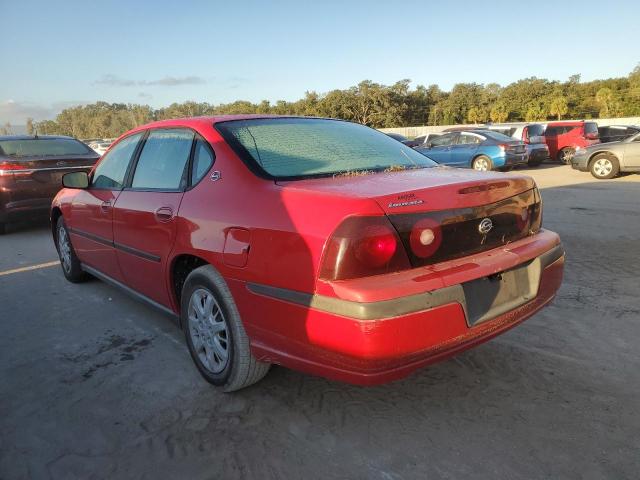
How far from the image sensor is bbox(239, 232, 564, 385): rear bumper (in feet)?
6.49

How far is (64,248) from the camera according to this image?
200 inches

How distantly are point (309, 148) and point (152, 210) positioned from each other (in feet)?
3.61

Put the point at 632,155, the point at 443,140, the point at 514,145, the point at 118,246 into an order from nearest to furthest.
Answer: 1. the point at 118,246
2. the point at 632,155
3. the point at 514,145
4. the point at 443,140

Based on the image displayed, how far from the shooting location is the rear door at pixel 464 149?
1423cm

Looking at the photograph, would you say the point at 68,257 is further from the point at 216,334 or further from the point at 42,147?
the point at 42,147

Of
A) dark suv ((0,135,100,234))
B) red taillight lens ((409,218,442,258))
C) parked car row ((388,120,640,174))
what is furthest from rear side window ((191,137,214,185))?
parked car row ((388,120,640,174))

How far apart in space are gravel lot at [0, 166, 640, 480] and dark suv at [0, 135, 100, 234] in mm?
4524

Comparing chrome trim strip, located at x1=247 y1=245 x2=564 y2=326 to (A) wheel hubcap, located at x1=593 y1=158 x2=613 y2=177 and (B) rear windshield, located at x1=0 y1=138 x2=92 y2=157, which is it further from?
(A) wheel hubcap, located at x1=593 y1=158 x2=613 y2=177

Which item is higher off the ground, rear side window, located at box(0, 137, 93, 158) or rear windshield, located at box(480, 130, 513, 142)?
rear side window, located at box(0, 137, 93, 158)

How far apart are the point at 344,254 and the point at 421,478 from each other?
0.98m

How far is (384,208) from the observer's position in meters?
2.07

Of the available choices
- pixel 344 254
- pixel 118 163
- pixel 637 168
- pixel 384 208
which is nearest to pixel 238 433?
pixel 344 254

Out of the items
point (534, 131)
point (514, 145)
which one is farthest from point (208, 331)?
point (534, 131)

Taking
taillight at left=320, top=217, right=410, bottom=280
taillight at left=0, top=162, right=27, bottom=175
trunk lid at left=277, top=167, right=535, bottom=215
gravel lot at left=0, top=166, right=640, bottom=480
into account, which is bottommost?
gravel lot at left=0, top=166, right=640, bottom=480
